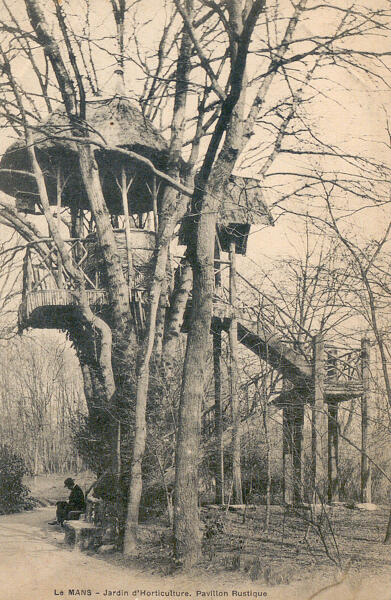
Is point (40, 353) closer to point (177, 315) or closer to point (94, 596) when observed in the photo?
point (177, 315)

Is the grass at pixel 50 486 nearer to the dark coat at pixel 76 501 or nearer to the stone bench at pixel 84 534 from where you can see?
the dark coat at pixel 76 501

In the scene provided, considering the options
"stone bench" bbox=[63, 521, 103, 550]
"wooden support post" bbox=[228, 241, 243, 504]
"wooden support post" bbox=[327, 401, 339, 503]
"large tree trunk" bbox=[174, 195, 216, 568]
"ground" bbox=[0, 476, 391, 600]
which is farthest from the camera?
"wooden support post" bbox=[327, 401, 339, 503]

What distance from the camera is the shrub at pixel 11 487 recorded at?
21250 millimetres

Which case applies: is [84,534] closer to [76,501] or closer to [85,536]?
[85,536]

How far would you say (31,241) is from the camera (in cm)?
1507

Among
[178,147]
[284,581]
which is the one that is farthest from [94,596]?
[178,147]

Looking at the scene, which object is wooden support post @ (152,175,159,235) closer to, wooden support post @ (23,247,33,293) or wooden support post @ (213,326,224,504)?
wooden support post @ (23,247,33,293)

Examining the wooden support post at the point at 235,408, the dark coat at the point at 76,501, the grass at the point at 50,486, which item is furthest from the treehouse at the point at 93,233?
the grass at the point at 50,486

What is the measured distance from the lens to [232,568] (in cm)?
913

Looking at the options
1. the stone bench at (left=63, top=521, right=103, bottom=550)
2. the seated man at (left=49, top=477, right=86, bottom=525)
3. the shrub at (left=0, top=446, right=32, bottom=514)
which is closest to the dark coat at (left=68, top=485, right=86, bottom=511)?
the seated man at (left=49, top=477, right=86, bottom=525)

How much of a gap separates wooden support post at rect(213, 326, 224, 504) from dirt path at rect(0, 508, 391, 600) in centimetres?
392

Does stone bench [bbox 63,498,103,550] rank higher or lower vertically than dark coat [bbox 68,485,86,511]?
lower

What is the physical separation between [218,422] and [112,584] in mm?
6380

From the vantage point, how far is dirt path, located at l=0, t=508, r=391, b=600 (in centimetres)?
821
